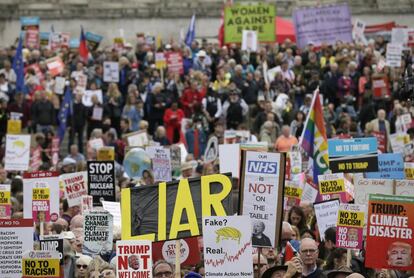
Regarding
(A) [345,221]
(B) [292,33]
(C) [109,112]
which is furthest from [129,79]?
(A) [345,221]

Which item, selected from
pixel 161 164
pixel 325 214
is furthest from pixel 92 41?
pixel 325 214

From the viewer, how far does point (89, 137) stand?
1411 inches

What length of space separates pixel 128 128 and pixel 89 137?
1.42 m

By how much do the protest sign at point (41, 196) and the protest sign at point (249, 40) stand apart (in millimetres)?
17514

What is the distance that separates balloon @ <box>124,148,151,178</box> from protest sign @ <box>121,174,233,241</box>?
10132 mm

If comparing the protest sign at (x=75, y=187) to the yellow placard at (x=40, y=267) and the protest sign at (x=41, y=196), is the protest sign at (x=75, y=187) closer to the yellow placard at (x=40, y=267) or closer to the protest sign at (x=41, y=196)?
the protest sign at (x=41, y=196)

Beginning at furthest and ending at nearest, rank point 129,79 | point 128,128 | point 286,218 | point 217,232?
point 129,79
point 128,128
point 286,218
point 217,232

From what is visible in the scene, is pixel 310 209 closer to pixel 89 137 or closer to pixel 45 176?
pixel 45 176

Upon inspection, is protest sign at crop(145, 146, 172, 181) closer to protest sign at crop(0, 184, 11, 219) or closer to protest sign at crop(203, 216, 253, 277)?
protest sign at crop(0, 184, 11, 219)

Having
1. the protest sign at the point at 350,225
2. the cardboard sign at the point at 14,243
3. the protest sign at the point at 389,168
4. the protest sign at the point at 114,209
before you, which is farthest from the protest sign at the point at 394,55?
the cardboard sign at the point at 14,243

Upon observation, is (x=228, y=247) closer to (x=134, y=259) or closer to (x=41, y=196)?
(x=134, y=259)

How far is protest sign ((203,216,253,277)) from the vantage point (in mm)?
16578

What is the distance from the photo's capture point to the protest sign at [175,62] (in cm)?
3819

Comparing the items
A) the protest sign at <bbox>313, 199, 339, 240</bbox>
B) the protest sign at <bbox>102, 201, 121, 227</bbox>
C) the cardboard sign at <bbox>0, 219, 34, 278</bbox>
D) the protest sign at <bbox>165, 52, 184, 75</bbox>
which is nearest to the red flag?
the protest sign at <bbox>165, 52, 184, 75</bbox>
